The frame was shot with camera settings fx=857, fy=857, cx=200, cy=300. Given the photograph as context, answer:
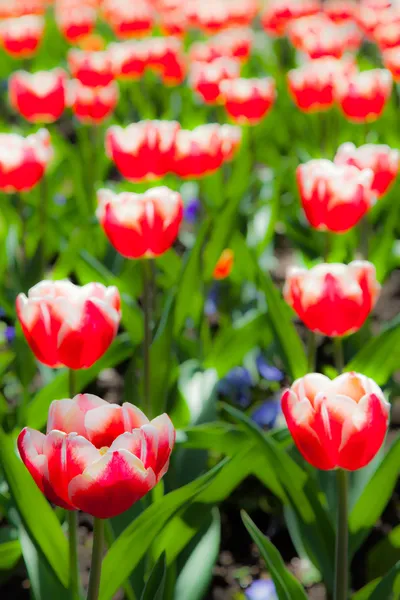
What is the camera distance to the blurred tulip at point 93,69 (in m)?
2.74

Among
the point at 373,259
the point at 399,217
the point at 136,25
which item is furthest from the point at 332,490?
the point at 136,25

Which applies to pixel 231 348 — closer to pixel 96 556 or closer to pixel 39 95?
pixel 96 556

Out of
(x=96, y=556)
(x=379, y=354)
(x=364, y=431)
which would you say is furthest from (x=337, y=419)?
(x=379, y=354)

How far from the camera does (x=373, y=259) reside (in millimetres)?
2088

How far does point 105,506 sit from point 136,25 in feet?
10.9

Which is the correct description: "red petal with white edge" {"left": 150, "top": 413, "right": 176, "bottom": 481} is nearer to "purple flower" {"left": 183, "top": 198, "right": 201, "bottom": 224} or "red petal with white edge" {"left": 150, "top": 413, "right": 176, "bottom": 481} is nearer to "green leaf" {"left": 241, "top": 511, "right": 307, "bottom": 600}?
"green leaf" {"left": 241, "top": 511, "right": 307, "bottom": 600}

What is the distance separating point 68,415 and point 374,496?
1.86 feet

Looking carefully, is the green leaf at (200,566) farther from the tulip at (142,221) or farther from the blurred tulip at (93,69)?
the blurred tulip at (93,69)

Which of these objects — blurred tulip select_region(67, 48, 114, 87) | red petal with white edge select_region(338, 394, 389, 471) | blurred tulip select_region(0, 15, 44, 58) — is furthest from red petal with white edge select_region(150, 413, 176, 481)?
blurred tulip select_region(0, 15, 44, 58)

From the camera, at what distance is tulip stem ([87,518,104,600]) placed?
957mm

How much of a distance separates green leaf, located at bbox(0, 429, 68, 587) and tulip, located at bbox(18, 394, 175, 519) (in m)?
0.17

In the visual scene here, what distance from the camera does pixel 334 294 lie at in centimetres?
132

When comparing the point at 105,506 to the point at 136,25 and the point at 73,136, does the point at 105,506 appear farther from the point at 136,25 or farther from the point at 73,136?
the point at 73,136

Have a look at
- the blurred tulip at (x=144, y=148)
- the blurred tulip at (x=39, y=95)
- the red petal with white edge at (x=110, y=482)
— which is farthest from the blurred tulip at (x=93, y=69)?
the red petal with white edge at (x=110, y=482)
